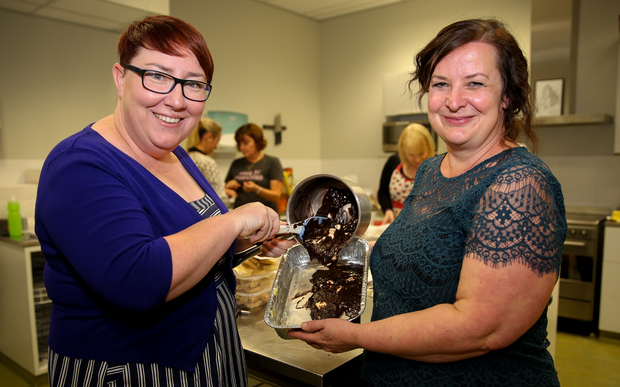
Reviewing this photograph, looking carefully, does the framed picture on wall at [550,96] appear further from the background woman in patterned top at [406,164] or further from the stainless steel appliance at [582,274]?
the background woman in patterned top at [406,164]

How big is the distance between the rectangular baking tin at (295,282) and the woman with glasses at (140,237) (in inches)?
6.7

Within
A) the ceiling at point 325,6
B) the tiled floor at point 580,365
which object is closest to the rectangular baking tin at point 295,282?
the tiled floor at point 580,365

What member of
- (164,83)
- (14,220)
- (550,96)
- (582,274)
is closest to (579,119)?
(550,96)

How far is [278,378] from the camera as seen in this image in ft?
4.55

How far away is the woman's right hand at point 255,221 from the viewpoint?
3.24 feet

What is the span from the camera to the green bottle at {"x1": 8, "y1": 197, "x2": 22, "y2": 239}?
286 centimetres

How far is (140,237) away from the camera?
0.79 meters

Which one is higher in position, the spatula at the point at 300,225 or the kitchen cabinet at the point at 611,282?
the spatula at the point at 300,225

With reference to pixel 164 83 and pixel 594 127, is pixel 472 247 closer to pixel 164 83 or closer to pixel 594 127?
pixel 164 83

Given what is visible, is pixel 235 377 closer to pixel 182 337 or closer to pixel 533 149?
pixel 182 337

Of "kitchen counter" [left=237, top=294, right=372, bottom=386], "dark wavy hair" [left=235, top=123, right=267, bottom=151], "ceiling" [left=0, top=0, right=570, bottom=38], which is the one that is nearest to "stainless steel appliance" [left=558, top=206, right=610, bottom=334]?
"ceiling" [left=0, top=0, right=570, bottom=38]

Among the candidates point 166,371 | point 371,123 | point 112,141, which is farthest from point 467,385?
point 371,123

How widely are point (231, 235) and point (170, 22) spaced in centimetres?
51

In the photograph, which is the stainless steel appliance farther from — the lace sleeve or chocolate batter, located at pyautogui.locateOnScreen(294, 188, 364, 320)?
the lace sleeve
